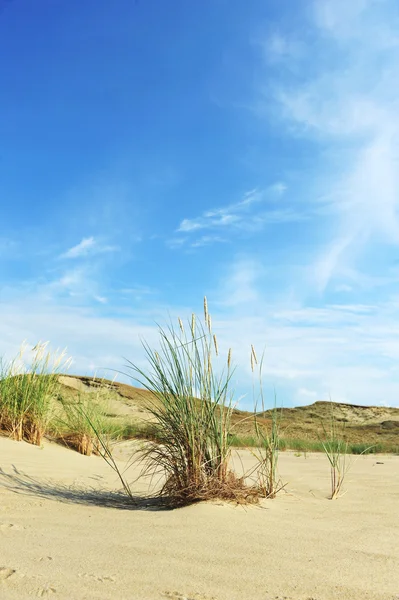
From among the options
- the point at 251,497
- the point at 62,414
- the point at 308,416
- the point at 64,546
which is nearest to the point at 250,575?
the point at 64,546

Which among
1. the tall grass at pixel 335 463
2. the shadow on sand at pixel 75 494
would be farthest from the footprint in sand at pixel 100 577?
the tall grass at pixel 335 463

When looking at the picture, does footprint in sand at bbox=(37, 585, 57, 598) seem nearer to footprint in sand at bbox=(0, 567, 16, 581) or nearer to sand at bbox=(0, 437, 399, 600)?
sand at bbox=(0, 437, 399, 600)

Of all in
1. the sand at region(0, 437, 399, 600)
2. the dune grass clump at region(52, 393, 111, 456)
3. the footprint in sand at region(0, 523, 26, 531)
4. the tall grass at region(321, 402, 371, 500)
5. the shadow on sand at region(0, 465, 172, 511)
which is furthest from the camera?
the dune grass clump at region(52, 393, 111, 456)

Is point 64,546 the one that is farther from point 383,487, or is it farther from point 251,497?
point 383,487

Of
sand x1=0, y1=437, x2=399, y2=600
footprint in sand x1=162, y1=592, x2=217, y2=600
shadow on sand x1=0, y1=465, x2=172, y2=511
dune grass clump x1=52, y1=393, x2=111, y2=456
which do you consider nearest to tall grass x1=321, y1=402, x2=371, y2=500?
sand x1=0, y1=437, x2=399, y2=600

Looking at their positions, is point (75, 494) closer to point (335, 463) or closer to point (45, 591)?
point (335, 463)

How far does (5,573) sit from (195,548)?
807 mm

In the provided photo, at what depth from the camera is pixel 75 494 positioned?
401cm

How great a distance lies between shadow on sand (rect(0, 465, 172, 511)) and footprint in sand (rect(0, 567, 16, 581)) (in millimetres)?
1287

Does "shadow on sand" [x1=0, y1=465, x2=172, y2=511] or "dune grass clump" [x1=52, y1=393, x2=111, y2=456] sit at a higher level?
"dune grass clump" [x1=52, y1=393, x2=111, y2=456]

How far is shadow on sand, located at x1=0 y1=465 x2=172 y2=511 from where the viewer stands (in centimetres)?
356

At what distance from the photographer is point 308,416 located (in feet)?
53.4

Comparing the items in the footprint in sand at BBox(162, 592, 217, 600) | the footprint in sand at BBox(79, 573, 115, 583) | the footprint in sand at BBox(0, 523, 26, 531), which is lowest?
the footprint in sand at BBox(162, 592, 217, 600)

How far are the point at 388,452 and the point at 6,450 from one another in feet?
23.2
